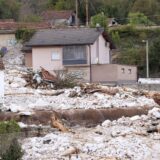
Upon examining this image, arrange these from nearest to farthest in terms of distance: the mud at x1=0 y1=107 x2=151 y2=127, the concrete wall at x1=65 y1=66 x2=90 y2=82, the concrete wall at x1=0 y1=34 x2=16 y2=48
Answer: the mud at x1=0 y1=107 x2=151 y2=127 < the concrete wall at x1=65 y1=66 x2=90 y2=82 < the concrete wall at x1=0 y1=34 x2=16 y2=48

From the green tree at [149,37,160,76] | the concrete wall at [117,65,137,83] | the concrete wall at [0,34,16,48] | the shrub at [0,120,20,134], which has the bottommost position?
the shrub at [0,120,20,134]

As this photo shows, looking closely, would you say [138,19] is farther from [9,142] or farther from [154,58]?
[9,142]

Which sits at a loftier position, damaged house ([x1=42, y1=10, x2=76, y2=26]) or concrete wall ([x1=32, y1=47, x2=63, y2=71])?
damaged house ([x1=42, y1=10, x2=76, y2=26])

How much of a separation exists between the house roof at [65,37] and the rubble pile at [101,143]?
2204 centimetres

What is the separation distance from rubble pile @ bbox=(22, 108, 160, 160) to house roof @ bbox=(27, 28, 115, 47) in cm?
2204

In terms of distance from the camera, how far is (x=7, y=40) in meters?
55.2

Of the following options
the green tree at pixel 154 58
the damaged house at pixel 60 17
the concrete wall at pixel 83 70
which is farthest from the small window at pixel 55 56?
the damaged house at pixel 60 17

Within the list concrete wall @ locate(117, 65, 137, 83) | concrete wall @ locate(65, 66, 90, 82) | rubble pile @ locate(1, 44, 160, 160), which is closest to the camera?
rubble pile @ locate(1, 44, 160, 160)

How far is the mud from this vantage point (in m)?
23.2

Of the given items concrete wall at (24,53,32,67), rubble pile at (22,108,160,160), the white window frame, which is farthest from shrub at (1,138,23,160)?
concrete wall at (24,53,32,67)

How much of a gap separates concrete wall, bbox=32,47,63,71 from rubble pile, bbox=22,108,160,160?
22.1 meters

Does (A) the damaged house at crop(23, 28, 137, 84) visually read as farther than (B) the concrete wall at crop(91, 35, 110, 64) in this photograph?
No

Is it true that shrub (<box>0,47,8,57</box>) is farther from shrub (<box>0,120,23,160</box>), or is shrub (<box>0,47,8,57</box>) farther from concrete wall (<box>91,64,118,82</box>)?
shrub (<box>0,120,23,160</box>)

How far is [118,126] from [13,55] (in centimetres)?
2868
